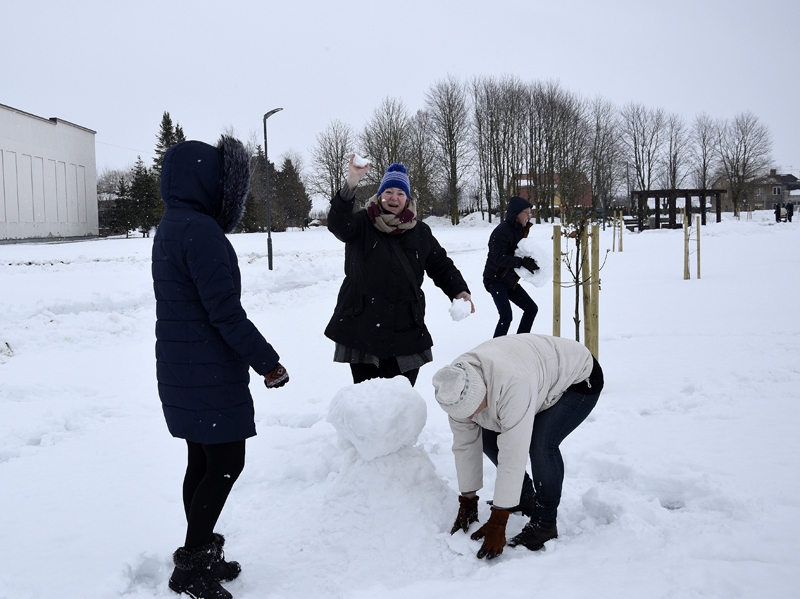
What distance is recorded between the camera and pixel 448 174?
4809 centimetres

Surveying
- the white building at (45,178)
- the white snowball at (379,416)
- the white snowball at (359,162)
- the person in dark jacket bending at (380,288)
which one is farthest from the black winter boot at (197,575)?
the white building at (45,178)

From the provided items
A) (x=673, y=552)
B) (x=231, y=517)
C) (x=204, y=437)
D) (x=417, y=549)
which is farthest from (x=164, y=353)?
(x=673, y=552)

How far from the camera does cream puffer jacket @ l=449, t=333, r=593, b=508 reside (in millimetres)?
2721

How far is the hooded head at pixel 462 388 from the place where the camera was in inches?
104

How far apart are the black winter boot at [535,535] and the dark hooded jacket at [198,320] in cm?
142

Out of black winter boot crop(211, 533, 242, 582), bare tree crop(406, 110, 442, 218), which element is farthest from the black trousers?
bare tree crop(406, 110, 442, 218)

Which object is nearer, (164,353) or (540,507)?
(164,353)

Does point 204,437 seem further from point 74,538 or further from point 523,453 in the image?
point 523,453

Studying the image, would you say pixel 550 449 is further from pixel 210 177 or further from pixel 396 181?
pixel 210 177

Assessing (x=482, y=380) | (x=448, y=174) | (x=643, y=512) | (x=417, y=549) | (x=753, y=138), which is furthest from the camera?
(x=753, y=138)

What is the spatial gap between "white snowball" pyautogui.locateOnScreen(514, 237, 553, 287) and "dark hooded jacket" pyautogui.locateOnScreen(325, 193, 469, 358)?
3.33 metres

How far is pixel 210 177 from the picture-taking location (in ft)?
8.52

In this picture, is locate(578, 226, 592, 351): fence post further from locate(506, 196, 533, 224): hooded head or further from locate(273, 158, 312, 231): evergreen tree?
locate(273, 158, 312, 231): evergreen tree

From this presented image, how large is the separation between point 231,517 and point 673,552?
2.25m
